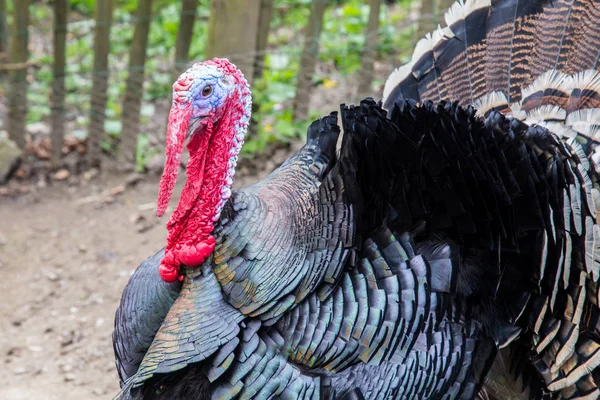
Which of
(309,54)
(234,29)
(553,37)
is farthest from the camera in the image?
(309,54)

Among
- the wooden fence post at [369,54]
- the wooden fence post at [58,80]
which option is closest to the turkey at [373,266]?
the wooden fence post at [369,54]

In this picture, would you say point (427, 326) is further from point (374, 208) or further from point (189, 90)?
point (189, 90)

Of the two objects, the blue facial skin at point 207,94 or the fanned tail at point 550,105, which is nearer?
the blue facial skin at point 207,94

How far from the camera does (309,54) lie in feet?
19.4

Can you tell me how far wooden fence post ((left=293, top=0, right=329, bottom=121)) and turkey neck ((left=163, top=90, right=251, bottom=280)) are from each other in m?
2.99

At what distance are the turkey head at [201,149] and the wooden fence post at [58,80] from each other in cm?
365

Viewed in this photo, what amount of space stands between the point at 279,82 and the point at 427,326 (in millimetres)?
3645

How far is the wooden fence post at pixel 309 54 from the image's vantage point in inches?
230

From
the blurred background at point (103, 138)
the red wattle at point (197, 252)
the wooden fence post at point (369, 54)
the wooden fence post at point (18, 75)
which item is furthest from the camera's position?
the wooden fence post at point (18, 75)

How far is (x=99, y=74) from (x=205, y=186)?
3.50m

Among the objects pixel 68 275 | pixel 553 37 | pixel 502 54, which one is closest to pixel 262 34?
pixel 68 275

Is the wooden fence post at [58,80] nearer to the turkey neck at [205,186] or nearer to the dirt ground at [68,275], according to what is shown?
the dirt ground at [68,275]

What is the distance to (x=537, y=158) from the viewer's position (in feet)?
9.64

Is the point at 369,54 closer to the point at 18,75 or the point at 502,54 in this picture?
the point at 502,54
